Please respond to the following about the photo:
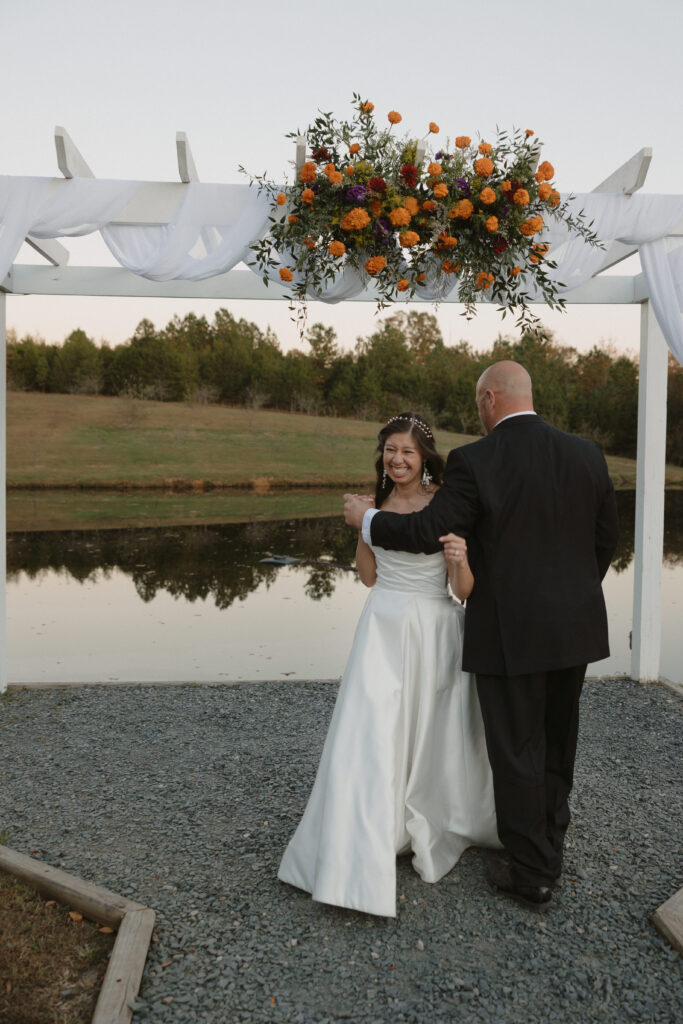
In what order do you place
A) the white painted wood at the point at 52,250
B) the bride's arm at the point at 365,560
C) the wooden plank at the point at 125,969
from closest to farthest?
the wooden plank at the point at 125,969, the bride's arm at the point at 365,560, the white painted wood at the point at 52,250

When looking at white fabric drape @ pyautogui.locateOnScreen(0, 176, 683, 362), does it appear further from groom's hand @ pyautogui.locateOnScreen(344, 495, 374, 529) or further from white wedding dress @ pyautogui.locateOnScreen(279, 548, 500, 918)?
white wedding dress @ pyautogui.locateOnScreen(279, 548, 500, 918)

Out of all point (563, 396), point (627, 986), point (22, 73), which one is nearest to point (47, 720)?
point (627, 986)

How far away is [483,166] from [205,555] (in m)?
11.9

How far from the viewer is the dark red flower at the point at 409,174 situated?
372cm

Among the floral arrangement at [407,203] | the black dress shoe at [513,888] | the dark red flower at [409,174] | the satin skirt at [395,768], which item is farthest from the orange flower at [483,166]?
the black dress shoe at [513,888]

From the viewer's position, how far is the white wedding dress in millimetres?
2779

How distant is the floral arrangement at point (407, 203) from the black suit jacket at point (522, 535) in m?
1.44

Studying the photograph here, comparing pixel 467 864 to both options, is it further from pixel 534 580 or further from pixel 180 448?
pixel 180 448


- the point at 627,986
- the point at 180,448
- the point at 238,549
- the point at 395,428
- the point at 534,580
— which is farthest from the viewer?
the point at 180,448

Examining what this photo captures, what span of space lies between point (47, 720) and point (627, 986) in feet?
13.0

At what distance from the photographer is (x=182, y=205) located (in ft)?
14.1

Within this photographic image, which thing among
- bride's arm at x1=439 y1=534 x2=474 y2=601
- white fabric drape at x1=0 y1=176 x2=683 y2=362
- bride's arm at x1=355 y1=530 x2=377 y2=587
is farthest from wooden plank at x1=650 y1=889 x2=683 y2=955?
white fabric drape at x1=0 y1=176 x2=683 y2=362

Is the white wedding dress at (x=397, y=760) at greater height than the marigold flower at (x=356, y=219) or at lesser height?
lesser

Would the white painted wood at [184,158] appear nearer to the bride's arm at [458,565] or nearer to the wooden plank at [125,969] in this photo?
the bride's arm at [458,565]
